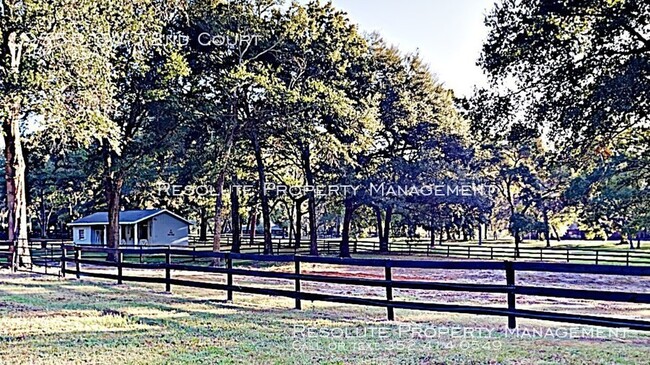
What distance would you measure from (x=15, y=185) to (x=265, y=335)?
49.8 feet

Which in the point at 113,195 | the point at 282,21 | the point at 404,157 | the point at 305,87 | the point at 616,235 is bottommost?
the point at 616,235

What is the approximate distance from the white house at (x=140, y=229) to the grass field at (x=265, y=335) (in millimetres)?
31436

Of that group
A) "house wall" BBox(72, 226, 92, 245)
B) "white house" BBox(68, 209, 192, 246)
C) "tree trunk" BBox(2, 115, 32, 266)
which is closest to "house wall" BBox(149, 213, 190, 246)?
"white house" BBox(68, 209, 192, 246)

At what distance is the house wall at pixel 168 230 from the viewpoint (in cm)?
4138

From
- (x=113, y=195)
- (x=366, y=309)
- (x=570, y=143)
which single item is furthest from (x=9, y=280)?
(x=570, y=143)

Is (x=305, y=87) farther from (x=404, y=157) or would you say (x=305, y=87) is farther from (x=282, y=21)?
(x=404, y=157)

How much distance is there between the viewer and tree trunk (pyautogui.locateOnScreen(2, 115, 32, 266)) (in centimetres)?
1780

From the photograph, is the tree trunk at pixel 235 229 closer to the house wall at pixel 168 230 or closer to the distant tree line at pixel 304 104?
the distant tree line at pixel 304 104

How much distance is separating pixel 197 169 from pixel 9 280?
466 inches

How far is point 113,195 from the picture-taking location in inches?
966

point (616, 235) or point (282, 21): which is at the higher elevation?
point (282, 21)

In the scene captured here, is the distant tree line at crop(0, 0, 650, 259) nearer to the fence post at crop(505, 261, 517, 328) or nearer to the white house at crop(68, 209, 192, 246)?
the white house at crop(68, 209, 192, 246)

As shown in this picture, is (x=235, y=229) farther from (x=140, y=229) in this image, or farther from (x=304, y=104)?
(x=304, y=104)

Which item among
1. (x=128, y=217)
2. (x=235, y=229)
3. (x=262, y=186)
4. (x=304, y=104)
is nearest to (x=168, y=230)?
(x=128, y=217)
